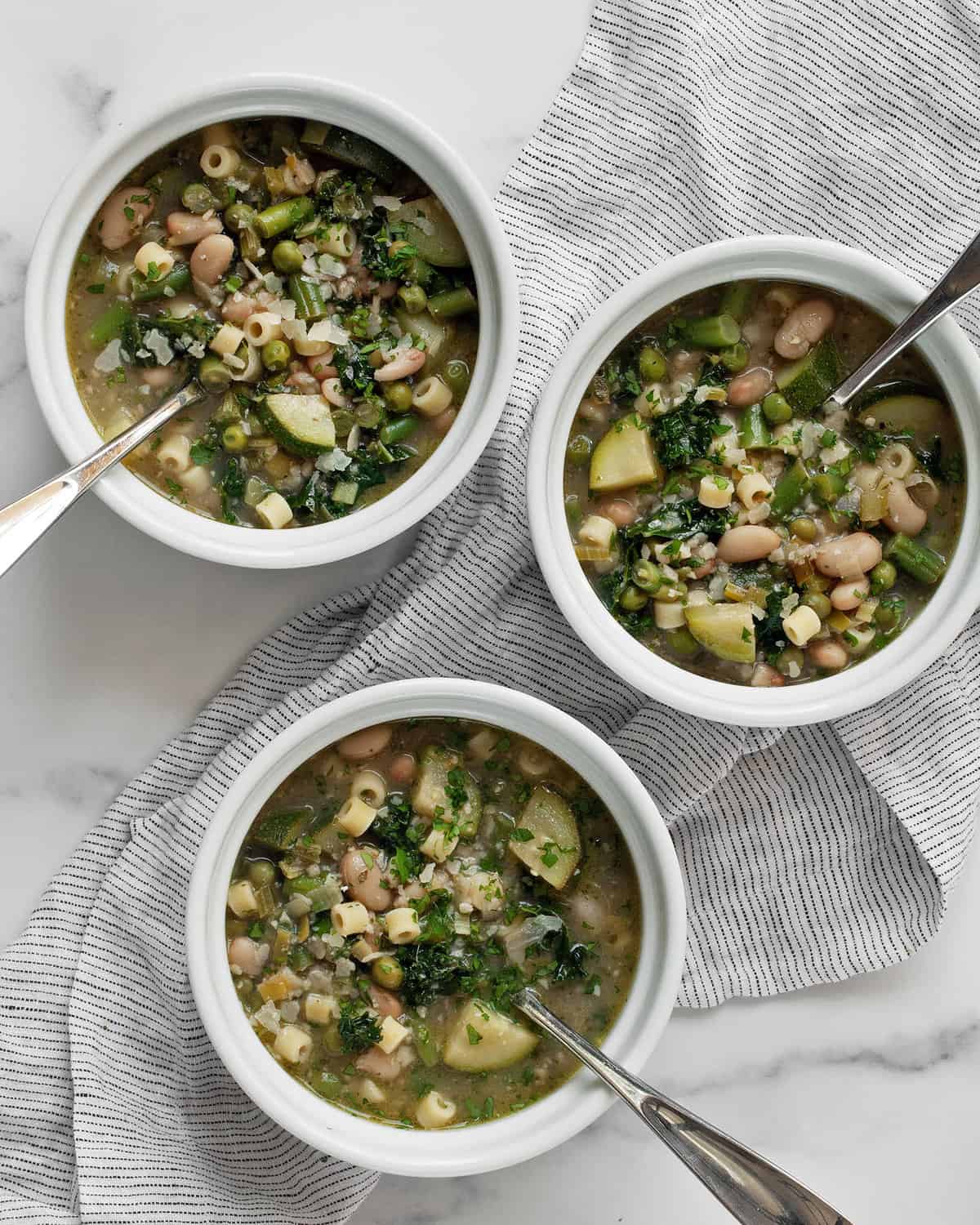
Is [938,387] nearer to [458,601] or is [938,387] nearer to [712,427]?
[712,427]

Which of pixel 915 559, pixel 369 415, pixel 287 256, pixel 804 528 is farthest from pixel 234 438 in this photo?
pixel 915 559

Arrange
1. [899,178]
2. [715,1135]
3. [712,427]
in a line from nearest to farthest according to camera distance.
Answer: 1. [715,1135]
2. [712,427]
3. [899,178]

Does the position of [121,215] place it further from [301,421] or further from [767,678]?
[767,678]

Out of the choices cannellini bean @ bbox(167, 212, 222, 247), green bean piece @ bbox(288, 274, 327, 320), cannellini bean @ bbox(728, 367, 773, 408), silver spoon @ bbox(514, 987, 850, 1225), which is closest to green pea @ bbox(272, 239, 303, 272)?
green bean piece @ bbox(288, 274, 327, 320)

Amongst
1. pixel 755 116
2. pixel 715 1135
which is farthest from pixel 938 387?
pixel 715 1135

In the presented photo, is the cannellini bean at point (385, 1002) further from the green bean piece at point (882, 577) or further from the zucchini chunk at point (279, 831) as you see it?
the green bean piece at point (882, 577)

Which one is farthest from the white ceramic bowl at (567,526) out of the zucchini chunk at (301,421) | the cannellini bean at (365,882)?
the cannellini bean at (365,882)
